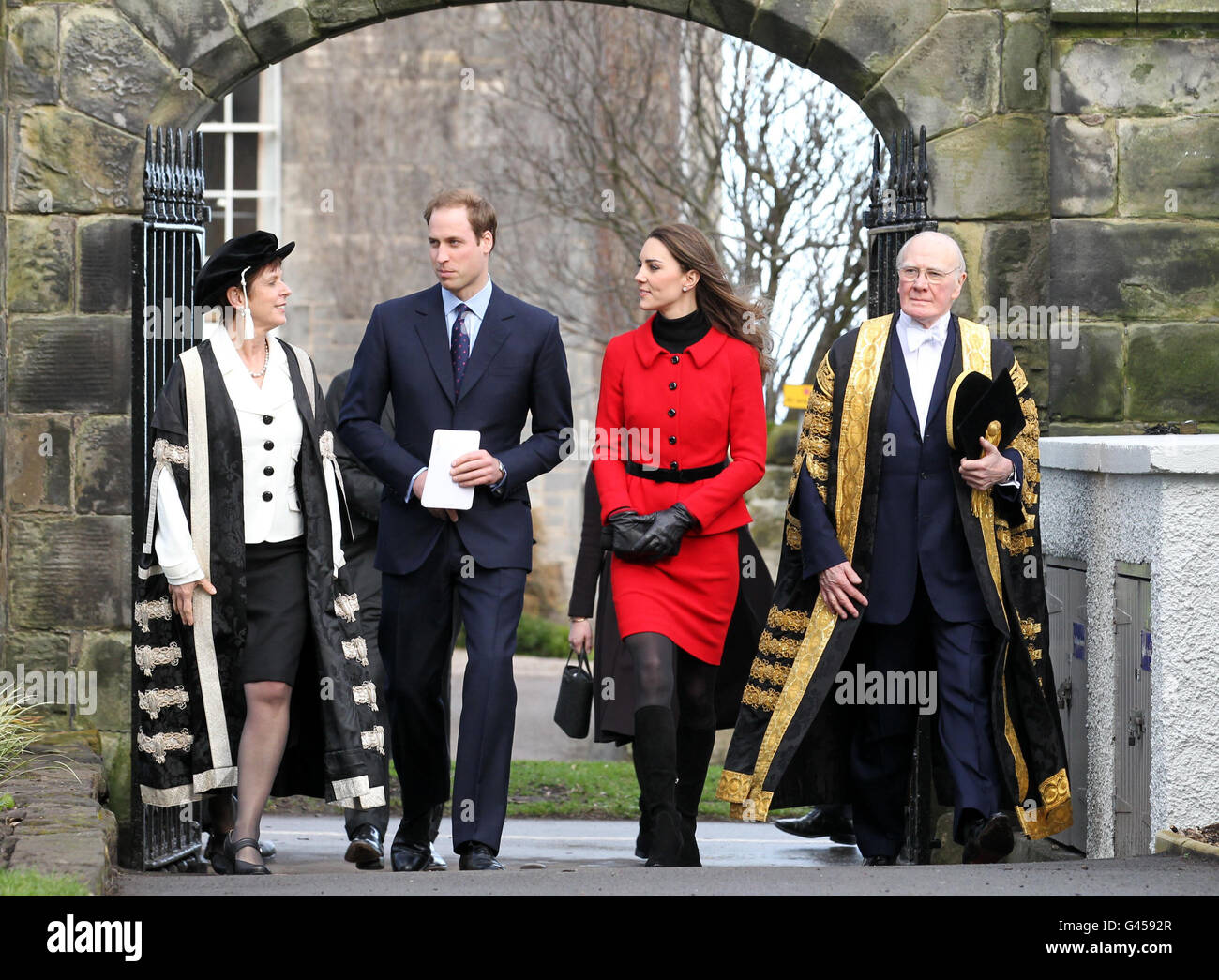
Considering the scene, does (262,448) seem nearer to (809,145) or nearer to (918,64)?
(918,64)

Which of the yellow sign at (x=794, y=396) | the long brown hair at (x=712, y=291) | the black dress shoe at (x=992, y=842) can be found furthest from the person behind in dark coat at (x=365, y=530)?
the yellow sign at (x=794, y=396)

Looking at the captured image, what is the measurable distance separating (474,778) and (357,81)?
14.7 metres

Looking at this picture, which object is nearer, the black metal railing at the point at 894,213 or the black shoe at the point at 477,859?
the black shoe at the point at 477,859

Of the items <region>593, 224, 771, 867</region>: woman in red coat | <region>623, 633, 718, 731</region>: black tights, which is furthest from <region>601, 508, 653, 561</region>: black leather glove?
<region>623, 633, 718, 731</region>: black tights

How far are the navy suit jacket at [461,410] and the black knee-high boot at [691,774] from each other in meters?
0.81

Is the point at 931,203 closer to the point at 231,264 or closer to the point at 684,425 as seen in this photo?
the point at 684,425

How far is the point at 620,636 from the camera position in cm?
651

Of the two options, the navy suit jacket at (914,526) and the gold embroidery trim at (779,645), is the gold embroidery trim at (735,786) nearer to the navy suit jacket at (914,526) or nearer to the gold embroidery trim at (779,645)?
the gold embroidery trim at (779,645)

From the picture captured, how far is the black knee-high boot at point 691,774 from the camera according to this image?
243 inches

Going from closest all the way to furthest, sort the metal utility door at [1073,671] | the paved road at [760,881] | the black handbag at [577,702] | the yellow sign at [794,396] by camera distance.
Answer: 1. the paved road at [760,881]
2. the metal utility door at [1073,671]
3. the black handbag at [577,702]
4. the yellow sign at [794,396]

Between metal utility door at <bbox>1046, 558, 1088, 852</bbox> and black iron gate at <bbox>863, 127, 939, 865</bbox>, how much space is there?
48 cm
